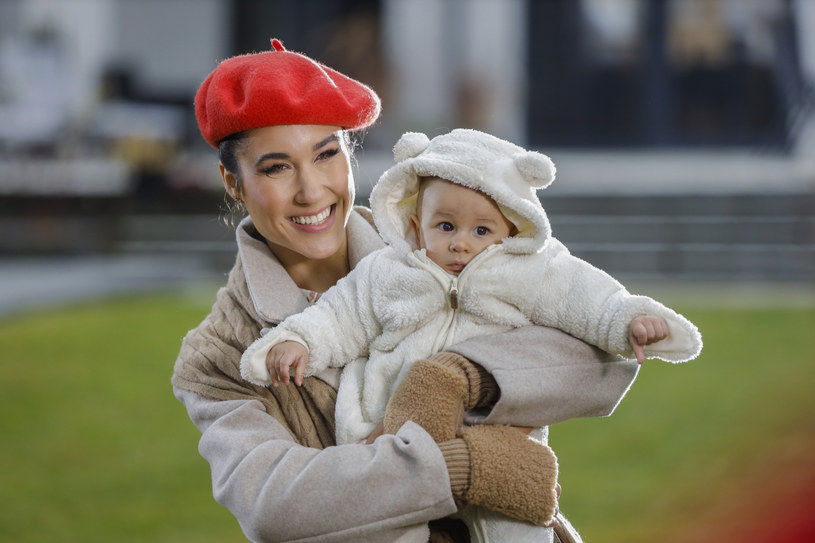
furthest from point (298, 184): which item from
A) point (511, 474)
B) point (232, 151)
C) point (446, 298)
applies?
point (511, 474)

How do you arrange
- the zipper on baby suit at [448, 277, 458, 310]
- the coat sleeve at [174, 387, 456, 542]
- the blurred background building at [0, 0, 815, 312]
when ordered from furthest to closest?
the blurred background building at [0, 0, 815, 312] < the zipper on baby suit at [448, 277, 458, 310] < the coat sleeve at [174, 387, 456, 542]

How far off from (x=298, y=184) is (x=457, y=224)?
0.37 metres

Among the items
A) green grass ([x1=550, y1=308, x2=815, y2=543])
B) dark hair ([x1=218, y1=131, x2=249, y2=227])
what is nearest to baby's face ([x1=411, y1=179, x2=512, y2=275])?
dark hair ([x1=218, y1=131, x2=249, y2=227])

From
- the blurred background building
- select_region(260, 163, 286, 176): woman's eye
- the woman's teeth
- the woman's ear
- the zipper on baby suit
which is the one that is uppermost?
select_region(260, 163, 286, 176): woman's eye

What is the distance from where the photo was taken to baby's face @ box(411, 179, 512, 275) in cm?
187

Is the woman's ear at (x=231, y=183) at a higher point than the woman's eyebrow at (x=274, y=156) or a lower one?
lower

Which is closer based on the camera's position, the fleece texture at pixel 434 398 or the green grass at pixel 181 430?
the fleece texture at pixel 434 398

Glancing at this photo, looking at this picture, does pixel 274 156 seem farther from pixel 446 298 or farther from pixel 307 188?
pixel 446 298

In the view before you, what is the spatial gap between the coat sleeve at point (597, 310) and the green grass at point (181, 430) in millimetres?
4009

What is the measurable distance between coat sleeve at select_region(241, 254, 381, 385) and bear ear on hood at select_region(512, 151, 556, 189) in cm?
32

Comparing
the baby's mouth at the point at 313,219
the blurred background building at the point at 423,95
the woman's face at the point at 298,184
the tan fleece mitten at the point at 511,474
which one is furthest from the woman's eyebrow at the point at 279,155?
the blurred background building at the point at 423,95

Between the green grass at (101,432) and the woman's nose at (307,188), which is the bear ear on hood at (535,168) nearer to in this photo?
the woman's nose at (307,188)

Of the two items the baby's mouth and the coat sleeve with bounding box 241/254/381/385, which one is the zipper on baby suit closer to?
the coat sleeve with bounding box 241/254/381/385

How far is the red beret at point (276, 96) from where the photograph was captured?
2031 millimetres
